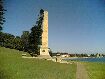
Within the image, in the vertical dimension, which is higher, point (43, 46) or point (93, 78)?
point (43, 46)

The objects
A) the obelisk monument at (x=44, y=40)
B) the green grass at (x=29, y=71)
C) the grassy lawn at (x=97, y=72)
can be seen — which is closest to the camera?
the green grass at (x=29, y=71)

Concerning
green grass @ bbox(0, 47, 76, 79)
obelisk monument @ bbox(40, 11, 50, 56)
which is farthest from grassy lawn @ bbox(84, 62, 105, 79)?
obelisk monument @ bbox(40, 11, 50, 56)

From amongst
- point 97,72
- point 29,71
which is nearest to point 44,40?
point 97,72

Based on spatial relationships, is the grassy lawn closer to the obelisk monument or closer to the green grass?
the green grass

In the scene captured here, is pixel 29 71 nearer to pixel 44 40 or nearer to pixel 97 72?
pixel 97 72

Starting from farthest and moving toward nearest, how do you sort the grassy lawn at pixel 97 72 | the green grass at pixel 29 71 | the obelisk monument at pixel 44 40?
the obelisk monument at pixel 44 40
the grassy lawn at pixel 97 72
the green grass at pixel 29 71

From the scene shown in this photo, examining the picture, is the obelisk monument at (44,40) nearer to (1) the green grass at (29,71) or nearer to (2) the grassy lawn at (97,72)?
(2) the grassy lawn at (97,72)

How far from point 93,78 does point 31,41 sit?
36.1 m

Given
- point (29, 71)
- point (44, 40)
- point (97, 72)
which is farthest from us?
point (44, 40)

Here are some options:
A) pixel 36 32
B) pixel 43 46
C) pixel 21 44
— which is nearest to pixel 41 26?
pixel 36 32

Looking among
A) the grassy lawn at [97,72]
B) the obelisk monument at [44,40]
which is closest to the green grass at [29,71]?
the grassy lawn at [97,72]

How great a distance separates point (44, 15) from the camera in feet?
140

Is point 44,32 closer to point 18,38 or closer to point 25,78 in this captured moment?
point 18,38

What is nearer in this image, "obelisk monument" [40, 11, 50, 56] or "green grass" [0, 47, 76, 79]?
"green grass" [0, 47, 76, 79]
